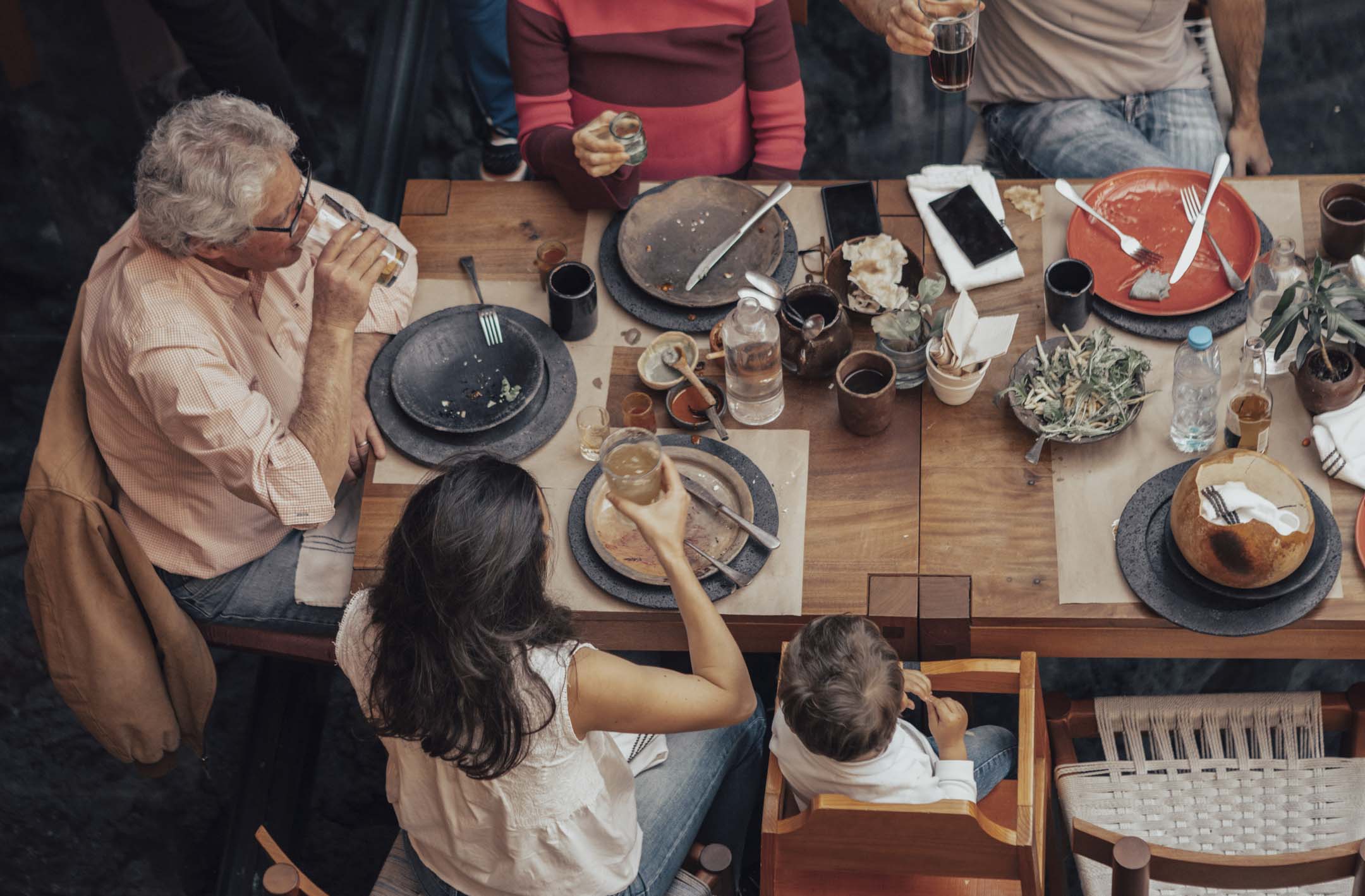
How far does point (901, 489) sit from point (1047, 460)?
25 centimetres

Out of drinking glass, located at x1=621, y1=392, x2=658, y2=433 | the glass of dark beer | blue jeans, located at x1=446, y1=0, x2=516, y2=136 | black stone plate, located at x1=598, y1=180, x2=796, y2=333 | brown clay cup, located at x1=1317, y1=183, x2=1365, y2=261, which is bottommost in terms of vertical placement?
blue jeans, located at x1=446, y1=0, x2=516, y2=136

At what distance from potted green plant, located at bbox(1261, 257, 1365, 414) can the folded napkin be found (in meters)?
0.31

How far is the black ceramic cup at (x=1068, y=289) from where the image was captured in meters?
2.30

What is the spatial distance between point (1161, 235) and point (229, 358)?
69.5 inches

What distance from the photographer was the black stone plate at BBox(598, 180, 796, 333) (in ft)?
8.07

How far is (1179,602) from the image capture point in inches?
79.5

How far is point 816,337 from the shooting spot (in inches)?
90.1

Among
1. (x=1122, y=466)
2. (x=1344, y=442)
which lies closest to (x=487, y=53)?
(x=1122, y=466)

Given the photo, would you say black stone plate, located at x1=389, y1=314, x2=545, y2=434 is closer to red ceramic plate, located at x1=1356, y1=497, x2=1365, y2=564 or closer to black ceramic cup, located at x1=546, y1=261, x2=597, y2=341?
black ceramic cup, located at x1=546, y1=261, x2=597, y2=341

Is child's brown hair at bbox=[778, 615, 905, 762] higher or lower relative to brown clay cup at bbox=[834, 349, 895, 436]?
lower

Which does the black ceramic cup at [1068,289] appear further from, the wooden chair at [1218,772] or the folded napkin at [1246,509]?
the wooden chair at [1218,772]

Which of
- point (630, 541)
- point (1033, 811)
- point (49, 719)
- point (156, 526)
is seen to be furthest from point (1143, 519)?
point (49, 719)

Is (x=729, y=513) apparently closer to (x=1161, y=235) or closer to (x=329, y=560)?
(x=329, y=560)

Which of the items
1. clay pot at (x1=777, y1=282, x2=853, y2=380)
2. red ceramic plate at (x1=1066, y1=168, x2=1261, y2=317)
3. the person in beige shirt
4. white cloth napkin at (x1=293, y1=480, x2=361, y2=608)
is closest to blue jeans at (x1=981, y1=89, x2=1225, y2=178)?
the person in beige shirt
